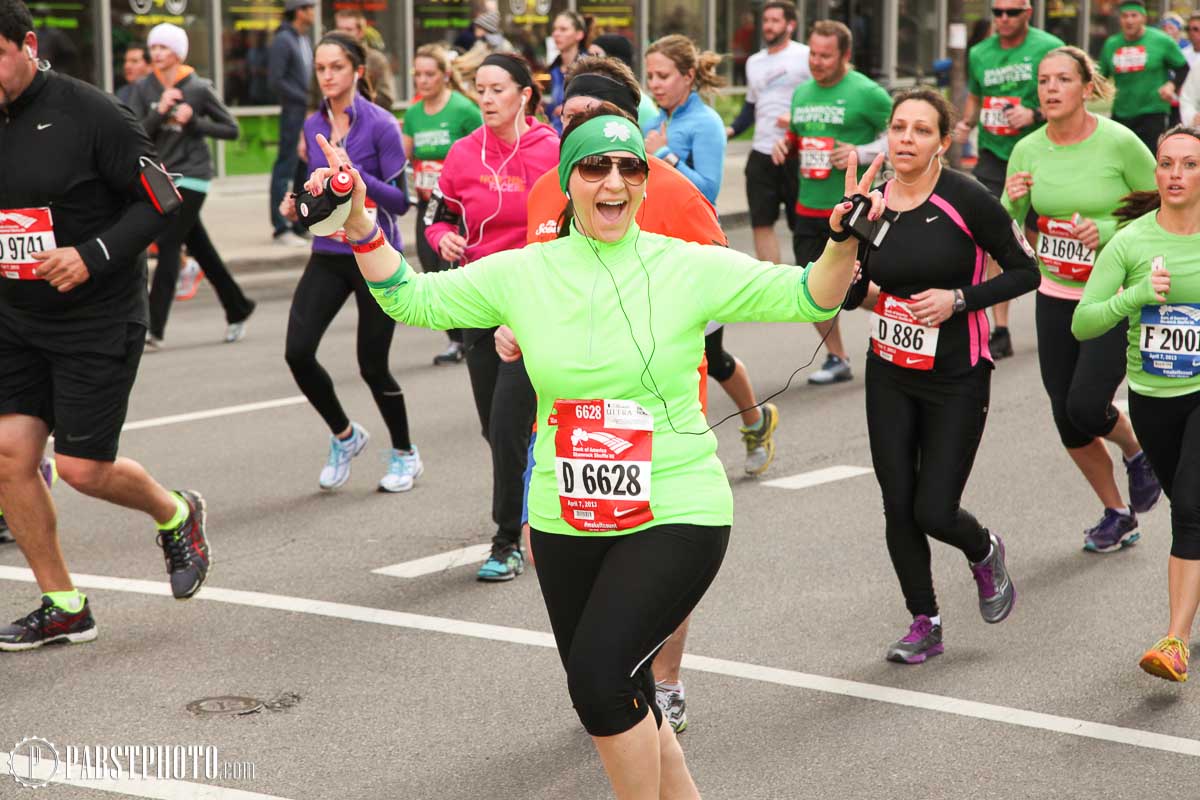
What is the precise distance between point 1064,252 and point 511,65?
231 cm

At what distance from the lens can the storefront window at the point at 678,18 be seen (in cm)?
2645

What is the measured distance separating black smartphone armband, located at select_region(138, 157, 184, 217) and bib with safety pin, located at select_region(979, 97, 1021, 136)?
7157mm

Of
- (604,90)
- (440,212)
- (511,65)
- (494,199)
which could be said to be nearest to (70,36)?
(440,212)

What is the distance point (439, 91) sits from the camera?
11453 millimetres

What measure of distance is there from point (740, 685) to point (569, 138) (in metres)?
2.11

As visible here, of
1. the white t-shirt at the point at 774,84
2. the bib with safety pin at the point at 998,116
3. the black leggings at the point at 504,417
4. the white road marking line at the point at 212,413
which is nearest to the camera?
the black leggings at the point at 504,417

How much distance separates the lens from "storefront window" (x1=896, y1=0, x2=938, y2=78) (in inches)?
1243

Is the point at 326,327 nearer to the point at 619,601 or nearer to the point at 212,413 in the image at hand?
the point at 212,413

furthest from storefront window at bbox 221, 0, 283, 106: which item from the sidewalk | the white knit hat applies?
the white knit hat

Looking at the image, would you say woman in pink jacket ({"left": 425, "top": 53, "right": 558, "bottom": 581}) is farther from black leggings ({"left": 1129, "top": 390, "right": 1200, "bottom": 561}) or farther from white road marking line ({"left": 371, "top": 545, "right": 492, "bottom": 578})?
black leggings ({"left": 1129, "top": 390, "right": 1200, "bottom": 561})

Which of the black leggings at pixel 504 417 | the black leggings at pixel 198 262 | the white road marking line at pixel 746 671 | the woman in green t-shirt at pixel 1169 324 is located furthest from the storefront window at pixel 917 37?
the white road marking line at pixel 746 671

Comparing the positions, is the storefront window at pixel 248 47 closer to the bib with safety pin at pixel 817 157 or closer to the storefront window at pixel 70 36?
the storefront window at pixel 70 36

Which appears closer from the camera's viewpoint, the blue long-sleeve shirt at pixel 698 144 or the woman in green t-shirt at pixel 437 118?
the blue long-sleeve shirt at pixel 698 144

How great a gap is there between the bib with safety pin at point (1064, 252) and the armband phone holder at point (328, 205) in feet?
12.7
